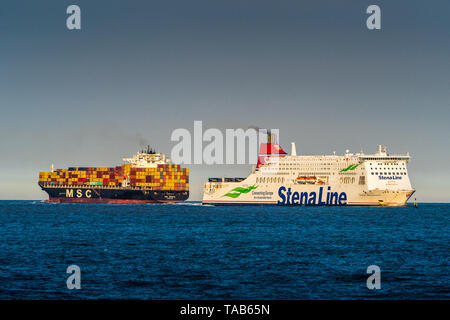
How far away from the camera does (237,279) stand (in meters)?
24.0

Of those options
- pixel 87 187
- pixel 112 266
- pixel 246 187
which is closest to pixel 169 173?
pixel 87 187

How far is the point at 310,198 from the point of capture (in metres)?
99.6

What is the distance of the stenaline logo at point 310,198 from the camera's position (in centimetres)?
9838

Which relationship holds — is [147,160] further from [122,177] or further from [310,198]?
[310,198]

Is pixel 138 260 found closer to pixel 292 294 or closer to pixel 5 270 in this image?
pixel 5 270

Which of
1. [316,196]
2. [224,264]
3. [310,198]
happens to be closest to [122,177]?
[310,198]

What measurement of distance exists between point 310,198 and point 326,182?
453 centimetres

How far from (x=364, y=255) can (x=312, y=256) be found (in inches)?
142

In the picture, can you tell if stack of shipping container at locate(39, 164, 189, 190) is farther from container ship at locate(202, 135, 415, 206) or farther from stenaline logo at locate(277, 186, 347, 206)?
stenaline logo at locate(277, 186, 347, 206)

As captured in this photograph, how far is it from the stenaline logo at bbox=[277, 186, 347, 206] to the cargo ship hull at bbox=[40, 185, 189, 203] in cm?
5222

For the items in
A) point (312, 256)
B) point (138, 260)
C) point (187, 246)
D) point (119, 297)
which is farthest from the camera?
point (187, 246)
